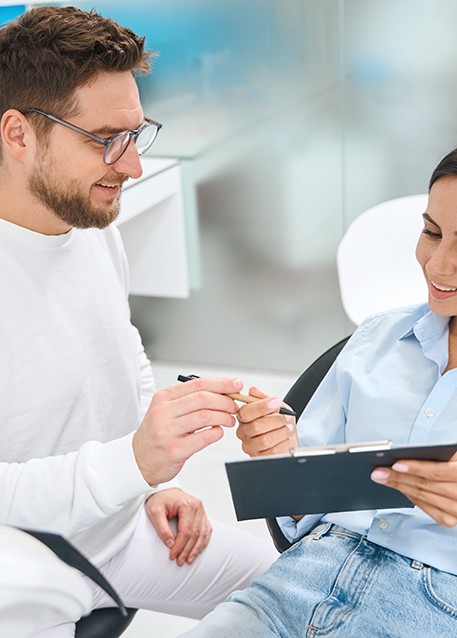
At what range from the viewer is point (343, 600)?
126cm

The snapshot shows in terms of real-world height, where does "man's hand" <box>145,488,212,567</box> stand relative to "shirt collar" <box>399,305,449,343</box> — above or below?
below

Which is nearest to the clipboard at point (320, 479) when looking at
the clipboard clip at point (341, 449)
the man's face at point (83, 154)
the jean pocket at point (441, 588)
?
the clipboard clip at point (341, 449)

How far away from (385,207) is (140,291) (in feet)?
3.86

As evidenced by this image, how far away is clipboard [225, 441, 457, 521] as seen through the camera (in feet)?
3.60

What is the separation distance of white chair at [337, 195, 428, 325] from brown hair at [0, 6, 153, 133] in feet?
3.74

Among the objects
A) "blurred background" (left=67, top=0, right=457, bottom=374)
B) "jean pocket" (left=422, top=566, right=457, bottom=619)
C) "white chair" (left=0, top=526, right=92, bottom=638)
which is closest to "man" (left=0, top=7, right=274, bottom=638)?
"jean pocket" (left=422, top=566, right=457, bottom=619)

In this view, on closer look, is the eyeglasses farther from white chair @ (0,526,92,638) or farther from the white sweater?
white chair @ (0,526,92,638)

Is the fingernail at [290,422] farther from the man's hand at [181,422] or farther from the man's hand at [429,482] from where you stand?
the man's hand at [429,482]

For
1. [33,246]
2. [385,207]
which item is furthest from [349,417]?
[385,207]

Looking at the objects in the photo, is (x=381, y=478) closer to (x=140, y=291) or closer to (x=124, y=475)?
(x=124, y=475)

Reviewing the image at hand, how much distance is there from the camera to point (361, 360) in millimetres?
1486

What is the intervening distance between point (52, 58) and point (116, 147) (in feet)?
0.59

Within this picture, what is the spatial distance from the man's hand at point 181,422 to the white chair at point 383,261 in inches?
47.8

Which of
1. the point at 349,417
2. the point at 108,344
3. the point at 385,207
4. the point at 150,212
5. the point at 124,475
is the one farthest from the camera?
the point at 150,212
